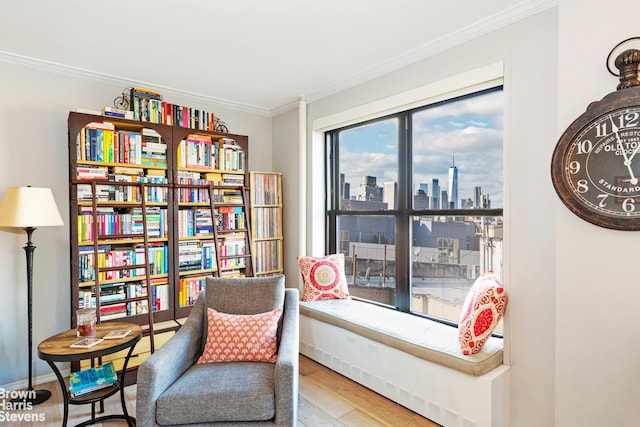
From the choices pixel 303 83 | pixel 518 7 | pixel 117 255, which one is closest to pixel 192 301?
pixel 117 255

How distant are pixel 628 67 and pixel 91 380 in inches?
127

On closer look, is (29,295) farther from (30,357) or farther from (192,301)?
(192,301)

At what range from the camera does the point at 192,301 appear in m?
3.35

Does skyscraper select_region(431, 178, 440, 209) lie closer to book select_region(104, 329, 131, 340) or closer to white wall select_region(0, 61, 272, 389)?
book select_region(104, 329, 131, 340)

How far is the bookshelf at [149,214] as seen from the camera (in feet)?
9.12

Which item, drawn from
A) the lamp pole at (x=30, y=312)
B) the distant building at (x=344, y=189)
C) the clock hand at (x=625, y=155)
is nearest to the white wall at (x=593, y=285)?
the clock hand at (x=625, y=155)

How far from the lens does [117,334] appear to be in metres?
2.22

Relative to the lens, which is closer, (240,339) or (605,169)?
(605,169)

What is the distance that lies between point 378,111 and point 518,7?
119 centimetres

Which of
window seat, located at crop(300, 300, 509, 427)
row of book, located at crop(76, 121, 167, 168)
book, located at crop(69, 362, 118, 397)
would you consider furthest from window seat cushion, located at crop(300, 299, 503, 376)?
row of book, located at crop(76, 121, 167, 168)

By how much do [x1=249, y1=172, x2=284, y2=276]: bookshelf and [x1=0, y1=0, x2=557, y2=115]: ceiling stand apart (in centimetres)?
104

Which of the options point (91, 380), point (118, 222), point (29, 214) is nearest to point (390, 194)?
point (118, 222)

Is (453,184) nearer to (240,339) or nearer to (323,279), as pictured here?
(323,279)

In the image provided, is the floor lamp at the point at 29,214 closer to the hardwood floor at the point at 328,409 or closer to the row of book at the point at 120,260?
the hardwood floor at the point at 328,409
